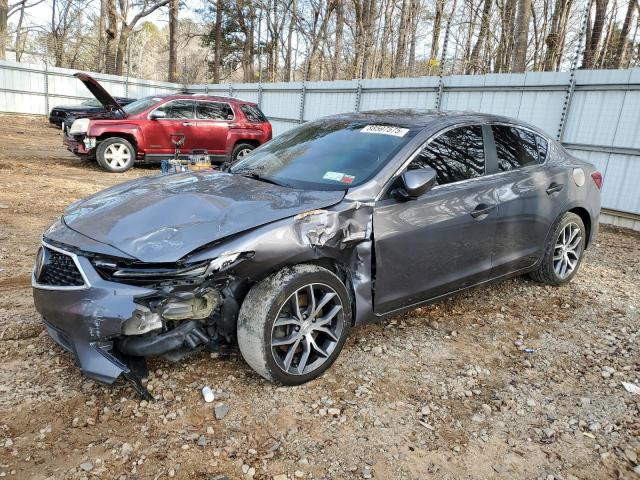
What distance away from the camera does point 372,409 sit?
274 centimetres

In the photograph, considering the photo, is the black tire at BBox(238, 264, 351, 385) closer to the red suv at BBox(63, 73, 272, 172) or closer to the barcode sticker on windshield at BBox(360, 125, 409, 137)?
the barcode sticker on windshield at BBox(360, 125, 409, 137)

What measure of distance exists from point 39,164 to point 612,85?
11.0m

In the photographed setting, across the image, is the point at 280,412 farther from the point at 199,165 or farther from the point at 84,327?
the point at 199,165

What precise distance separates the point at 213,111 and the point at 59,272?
8980mm

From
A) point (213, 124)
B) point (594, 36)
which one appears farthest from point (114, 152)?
point (594, 36)

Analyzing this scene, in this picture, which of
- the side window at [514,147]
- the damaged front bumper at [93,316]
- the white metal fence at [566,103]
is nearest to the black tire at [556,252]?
the side window at [514,147]

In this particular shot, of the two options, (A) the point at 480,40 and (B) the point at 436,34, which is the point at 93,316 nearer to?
Result: (A) the point at 480,40

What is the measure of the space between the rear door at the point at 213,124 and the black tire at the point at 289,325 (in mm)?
8722

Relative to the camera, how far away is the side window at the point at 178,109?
1047 cm

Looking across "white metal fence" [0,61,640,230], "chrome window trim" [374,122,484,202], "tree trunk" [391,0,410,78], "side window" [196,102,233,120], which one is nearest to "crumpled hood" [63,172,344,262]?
"chrome window trim" [374,122,484,202]

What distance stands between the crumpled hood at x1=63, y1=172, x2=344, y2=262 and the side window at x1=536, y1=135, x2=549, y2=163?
2.25 meters

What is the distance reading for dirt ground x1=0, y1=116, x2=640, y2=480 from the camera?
230 cm

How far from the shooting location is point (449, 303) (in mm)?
4242

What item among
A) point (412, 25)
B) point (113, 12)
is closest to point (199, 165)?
point (113, 12)
